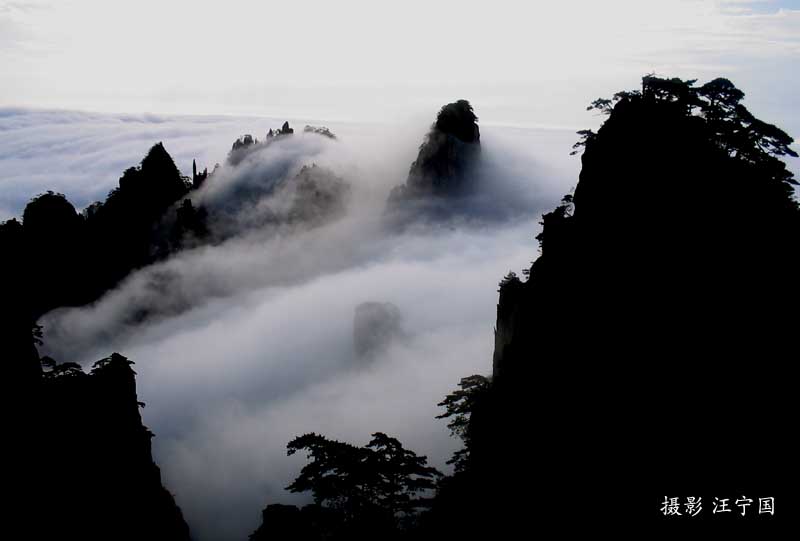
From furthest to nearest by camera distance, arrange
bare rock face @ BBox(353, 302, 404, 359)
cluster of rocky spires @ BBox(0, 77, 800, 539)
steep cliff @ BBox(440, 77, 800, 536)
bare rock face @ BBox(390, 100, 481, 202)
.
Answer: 1. bare rock face @ BBox(390, 100, 481, 202)
2. bare rock face @ BBox(353, 302, 404, 359)
3. cluster of rocky spires @ BBox(0, 77, 800, 539)
4. steep cliff @ BBox(440, 77, 800, 536)

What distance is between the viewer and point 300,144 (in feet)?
630

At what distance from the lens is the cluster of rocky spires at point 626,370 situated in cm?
1706

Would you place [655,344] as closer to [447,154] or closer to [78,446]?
[78,446]

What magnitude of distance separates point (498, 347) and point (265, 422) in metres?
70.1

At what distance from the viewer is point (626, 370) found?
19922mm

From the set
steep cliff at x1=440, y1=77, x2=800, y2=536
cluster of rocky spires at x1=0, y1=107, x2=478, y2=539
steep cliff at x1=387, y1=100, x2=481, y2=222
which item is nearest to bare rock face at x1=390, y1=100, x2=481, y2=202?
steep cliff at x1=387, y1=100, x2=481, y2=222

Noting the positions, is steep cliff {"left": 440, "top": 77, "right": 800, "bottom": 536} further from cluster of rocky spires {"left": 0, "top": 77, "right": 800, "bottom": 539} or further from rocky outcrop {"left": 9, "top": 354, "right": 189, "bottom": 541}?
rocky outcrop {"left": 9, "top": 354, "right": 189, "bottom": 541}

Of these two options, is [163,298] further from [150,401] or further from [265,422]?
[265,422]

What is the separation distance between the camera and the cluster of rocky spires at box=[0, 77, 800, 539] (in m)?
17.1

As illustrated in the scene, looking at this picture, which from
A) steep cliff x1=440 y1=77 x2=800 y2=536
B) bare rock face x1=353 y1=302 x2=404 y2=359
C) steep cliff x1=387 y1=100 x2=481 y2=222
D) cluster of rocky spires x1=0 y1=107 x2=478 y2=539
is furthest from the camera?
steep cliff x1=387 y1=100 x2=481 y2=222

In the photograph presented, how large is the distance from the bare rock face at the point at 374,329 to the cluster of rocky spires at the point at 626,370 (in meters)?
77.7

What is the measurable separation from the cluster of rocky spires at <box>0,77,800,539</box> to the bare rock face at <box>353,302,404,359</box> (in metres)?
77.7

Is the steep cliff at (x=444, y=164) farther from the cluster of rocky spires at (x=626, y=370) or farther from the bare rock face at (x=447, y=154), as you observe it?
the cluster of rocky spires at (x=626, y=370)

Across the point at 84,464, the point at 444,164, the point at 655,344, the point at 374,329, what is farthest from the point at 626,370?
the point at 444,164
